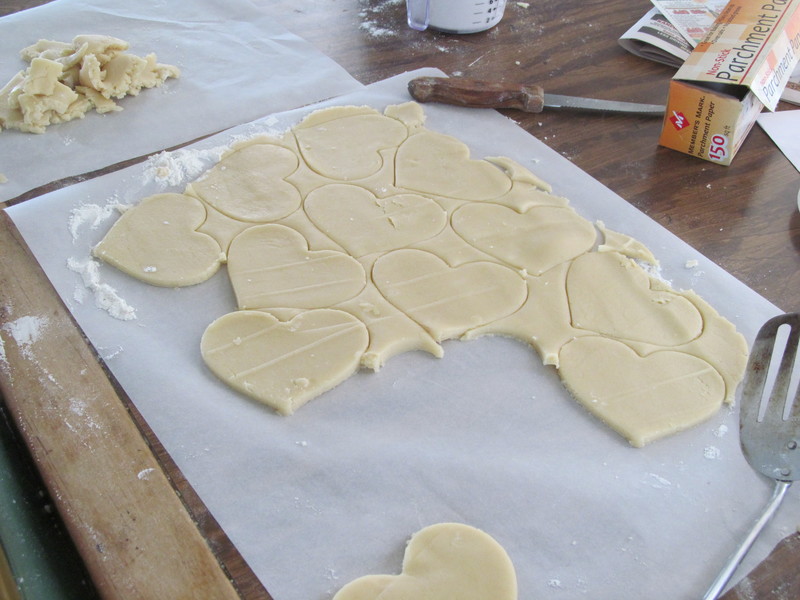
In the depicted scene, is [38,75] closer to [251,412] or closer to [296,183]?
[296,183]

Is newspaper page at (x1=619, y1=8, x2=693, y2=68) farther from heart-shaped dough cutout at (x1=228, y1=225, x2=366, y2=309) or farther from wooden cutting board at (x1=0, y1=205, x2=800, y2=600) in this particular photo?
wooden cutting board at (x1=0, y1=205, x2=800, y2=600)

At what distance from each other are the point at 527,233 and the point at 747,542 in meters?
0.62

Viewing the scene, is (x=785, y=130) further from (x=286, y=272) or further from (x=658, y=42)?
(x=286, y=272)

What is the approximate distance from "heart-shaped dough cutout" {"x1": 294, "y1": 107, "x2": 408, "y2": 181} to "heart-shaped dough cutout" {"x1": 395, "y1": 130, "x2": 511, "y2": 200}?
4 cm

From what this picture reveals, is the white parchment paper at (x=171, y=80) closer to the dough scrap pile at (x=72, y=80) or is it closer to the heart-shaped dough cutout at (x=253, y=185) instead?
the dough scrap pile at (x=72, y=80)

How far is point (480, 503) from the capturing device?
89cm

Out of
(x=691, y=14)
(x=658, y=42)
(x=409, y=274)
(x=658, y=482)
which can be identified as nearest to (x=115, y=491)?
(x=409, y=274)

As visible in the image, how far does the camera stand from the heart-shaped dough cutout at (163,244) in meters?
1.15

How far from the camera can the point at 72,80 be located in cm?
A: 151

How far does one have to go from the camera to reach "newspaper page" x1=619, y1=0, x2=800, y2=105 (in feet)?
5.72

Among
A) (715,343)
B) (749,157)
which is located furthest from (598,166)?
(715,343)

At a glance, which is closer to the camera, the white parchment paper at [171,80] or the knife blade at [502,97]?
the white parchment paper at [171,80]

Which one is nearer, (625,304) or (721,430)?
(721,430)

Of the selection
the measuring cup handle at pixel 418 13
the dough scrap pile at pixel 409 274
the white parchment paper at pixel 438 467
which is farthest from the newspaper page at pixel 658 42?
the white parchment paper at pixel 438 467
